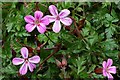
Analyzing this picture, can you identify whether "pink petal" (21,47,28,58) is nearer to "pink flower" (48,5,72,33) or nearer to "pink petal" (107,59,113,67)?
"pink flower" (48,5,72,33)

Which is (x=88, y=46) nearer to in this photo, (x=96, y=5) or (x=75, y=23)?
(x=75, y=23)

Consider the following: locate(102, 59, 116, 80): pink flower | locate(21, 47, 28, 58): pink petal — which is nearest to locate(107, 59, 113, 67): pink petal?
locate(102, 59, 116, 80): pink flower

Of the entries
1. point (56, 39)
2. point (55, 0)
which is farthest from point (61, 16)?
point (55, 0)

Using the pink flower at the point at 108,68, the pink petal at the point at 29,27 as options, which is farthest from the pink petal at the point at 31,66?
the pink flower at the point at 108,68

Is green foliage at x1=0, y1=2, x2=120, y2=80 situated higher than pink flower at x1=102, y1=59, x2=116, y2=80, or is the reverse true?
green foliage at x1=0, y1=2, x2=120, y2=80

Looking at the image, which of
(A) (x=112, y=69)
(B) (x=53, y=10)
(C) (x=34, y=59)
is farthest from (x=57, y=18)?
(A) (x=112, y=69)

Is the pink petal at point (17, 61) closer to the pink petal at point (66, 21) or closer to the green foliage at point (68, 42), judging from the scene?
the green foliage at point (68, 42)

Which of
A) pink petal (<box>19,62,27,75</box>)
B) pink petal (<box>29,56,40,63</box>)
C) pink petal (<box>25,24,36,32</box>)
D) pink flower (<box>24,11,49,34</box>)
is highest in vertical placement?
pink flower (<box>24,11,49,34</box>)

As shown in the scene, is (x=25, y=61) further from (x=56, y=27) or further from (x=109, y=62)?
(x=109, y=62)
